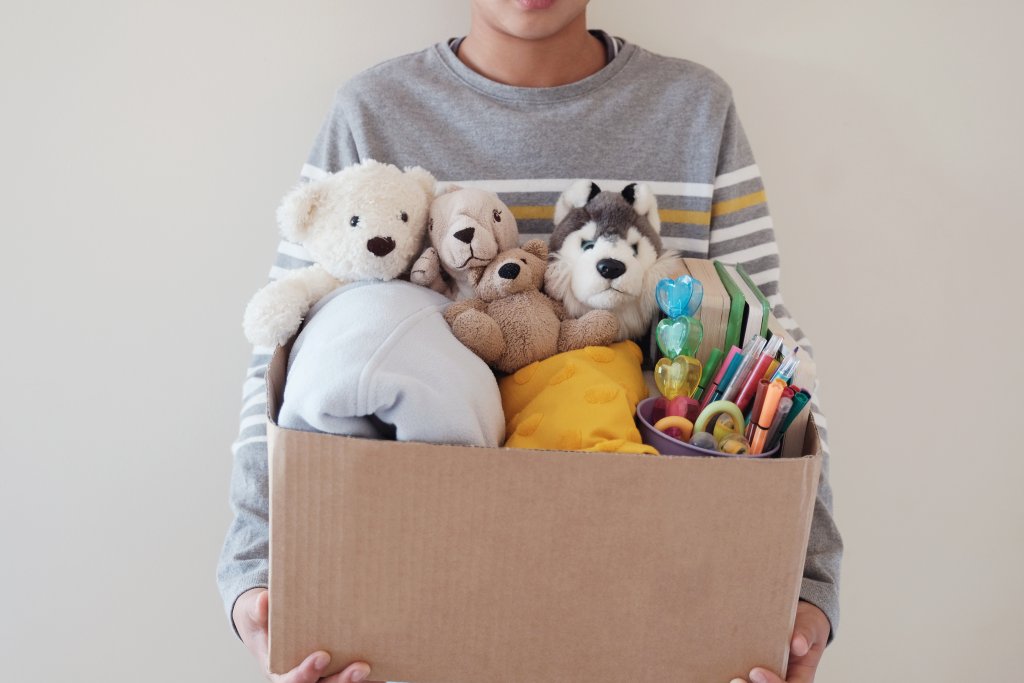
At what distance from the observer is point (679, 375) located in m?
0.66

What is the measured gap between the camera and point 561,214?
80 centimetres

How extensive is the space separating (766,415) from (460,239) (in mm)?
294

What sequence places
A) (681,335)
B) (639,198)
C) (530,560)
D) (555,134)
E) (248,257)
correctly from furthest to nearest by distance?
(248,257), (555,134), (639,198), (681,335), (530,560)

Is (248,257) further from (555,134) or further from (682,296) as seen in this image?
(682,296)

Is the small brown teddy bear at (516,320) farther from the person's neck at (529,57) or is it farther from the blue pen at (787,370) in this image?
the person's neck at (529,57)

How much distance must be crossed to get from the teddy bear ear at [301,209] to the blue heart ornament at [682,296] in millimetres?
318

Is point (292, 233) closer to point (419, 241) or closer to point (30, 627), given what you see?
point (419, 241)

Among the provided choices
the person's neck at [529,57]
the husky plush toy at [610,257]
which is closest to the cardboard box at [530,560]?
the husky plush toy at [610,257]

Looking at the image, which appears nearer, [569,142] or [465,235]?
[465,235]

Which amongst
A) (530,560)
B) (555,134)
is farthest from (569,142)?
(530,560)

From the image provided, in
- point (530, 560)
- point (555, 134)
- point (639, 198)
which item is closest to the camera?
point (530, 560)

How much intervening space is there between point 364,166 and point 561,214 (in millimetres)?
189

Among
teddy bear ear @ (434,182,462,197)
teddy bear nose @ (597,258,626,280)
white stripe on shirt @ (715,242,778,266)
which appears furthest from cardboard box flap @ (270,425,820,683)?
white stripe on shirt @ (715,242,778,266)

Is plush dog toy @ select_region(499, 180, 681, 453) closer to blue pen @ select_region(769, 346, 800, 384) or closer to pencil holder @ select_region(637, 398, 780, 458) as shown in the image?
pencil holder @ select_region(637, 398, 780, 458)
